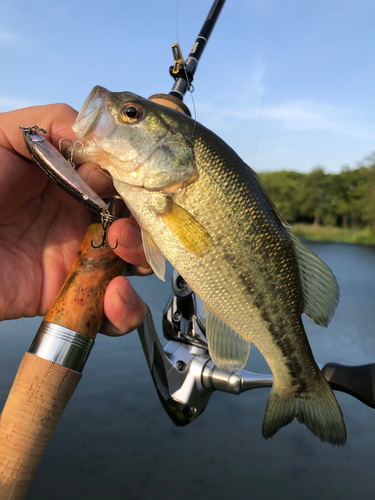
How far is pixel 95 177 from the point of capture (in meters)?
1.23

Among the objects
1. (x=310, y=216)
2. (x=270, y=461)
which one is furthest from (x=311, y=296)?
(x=310, y=216)

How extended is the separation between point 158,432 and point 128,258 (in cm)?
203

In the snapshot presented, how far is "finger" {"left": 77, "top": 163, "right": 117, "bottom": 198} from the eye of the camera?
1.21 meters

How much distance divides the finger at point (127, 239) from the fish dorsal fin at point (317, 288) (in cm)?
64

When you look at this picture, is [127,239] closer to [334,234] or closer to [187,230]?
[187,230]

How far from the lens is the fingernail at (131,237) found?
1240 millimetres

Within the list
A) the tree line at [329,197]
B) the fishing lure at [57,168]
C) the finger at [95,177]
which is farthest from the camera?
the tree line at [329,197]

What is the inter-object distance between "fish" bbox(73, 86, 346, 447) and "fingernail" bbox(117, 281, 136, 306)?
20cm

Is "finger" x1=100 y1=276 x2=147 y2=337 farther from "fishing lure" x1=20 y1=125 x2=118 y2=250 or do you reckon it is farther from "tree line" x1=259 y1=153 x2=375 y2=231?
"tree line" x1=259 y1=153 x2=375 y2=231

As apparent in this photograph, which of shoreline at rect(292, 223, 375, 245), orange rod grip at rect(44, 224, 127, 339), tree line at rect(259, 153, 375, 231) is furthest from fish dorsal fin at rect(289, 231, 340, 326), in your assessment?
tree line at rect(259, 153, 375, 231)

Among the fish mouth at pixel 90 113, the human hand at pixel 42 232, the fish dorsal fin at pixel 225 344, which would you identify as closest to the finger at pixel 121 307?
the human hand at pixel 42 232

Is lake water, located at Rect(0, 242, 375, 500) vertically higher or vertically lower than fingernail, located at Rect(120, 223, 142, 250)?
lower

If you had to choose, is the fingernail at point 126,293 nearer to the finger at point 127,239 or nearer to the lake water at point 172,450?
the finger at point 127,239

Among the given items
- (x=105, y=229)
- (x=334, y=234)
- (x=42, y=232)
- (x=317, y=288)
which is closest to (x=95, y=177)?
(x=105, y=229)
